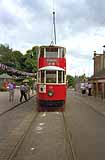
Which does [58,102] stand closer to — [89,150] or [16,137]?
[16,137]

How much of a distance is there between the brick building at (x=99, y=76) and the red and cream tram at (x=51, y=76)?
22533 millimetres

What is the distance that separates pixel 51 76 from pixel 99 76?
27.7m

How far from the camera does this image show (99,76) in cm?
5178

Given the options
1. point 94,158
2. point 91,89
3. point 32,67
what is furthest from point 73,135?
point 32,67

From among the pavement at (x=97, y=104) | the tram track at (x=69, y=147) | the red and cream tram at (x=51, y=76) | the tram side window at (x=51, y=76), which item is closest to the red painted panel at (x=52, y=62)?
the red and cream tram at (x=51, y=76)

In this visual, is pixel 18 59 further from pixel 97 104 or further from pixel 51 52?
pixel 51 52

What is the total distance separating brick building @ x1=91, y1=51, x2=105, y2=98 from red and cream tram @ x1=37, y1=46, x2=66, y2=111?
22533 mm

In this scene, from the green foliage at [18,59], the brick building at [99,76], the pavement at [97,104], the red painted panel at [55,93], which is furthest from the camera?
the green foliage at [18,59]

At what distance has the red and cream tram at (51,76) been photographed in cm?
2469

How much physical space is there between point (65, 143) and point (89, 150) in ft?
4.03

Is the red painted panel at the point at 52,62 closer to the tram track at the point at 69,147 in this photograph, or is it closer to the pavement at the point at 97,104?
the pavement at the point at 97,104

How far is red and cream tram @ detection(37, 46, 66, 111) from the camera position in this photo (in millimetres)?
24688

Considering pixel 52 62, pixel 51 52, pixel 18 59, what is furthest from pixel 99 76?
pixel 18 59

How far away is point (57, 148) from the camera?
10.6 m
